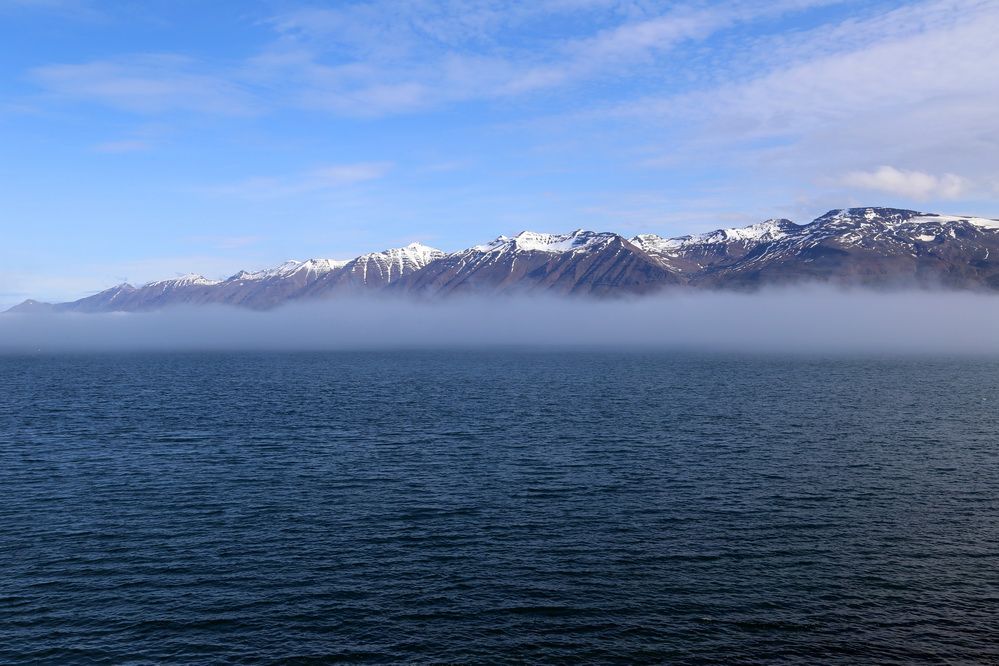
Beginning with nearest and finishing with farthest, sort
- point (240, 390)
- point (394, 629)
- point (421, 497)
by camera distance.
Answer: point (394, 629) → point (421, 497) → point (240, 390)

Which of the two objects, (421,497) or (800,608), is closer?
(800,608)

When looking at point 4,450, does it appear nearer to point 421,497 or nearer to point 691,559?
point 421,497

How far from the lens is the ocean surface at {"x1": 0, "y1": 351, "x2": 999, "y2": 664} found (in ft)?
136

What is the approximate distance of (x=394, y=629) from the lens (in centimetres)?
4250

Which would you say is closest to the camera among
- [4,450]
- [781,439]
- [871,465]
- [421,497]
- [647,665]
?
[647,665]

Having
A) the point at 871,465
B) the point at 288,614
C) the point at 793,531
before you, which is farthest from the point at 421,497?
the point at 871,465

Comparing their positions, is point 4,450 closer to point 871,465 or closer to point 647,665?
point 647,665

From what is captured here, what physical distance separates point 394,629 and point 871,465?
61612 mm

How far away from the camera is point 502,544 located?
56000mm

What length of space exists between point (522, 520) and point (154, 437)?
6507 centimetres

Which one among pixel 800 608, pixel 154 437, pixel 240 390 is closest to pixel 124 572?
pixel 800 608

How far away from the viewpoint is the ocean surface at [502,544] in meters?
41.5

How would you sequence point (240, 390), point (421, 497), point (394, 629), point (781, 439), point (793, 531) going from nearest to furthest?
point (394, 629) < point (793, 531) < point (421, 497) < point (781, 439) < point (240, 390)

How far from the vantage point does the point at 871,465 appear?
267ft
